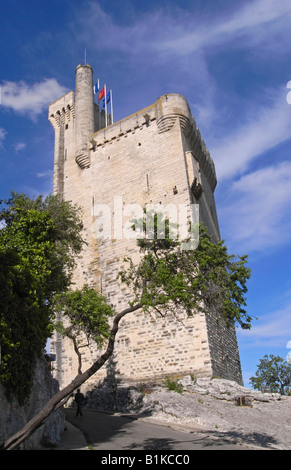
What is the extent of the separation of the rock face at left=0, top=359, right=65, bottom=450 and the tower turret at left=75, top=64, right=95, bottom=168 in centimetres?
1562

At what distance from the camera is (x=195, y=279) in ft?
28.2

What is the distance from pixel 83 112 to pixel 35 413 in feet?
66.2

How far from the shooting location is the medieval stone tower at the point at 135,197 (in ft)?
55.2

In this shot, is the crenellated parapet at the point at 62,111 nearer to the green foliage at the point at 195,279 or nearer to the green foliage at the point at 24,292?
the green foliage at the point at 24,292

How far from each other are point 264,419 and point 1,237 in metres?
10.1

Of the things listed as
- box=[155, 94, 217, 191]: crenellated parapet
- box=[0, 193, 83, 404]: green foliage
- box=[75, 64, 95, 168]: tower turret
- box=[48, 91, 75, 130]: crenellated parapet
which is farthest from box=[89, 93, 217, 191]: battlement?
box=[0, 193, 83, 404]: green foliage

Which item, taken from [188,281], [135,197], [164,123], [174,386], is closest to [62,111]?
[164,123]

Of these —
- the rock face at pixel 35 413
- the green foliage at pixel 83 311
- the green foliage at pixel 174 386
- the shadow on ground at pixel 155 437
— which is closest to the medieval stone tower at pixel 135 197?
the green foliage at pixel 174 386

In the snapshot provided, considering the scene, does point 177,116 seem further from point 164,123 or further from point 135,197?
point 135,197

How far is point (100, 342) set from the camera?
1113 centimetres

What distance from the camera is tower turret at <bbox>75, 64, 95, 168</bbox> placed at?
78.7 ft
